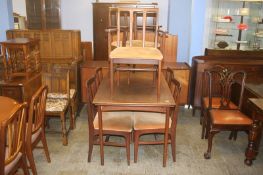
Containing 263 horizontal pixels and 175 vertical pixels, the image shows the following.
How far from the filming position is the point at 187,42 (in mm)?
4316

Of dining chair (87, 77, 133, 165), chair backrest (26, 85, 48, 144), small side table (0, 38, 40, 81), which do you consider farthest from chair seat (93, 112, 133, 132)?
small side table (0, 38, 40, 81)

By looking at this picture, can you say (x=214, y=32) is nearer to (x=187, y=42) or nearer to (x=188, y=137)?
(x=187, y=42)

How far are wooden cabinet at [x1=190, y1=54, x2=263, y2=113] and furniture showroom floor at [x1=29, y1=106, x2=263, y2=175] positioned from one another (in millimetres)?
768

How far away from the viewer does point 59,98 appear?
3.42 meters

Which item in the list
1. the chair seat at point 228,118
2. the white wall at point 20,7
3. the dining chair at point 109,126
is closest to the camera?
the dining chair at point 109,126

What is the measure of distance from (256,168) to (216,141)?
25.2 inches

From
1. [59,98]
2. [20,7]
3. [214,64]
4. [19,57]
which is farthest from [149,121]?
[20,7]

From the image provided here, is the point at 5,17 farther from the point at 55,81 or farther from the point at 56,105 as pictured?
the point at 56,105

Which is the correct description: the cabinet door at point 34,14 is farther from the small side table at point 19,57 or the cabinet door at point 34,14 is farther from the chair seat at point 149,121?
the chair seat at point 149,121

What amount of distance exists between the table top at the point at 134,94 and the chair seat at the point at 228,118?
579mm

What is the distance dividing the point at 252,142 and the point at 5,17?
12.6ft

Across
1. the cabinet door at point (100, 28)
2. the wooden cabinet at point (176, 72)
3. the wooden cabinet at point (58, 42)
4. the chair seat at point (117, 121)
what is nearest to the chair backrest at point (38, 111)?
the chair seat at point (117, 121)

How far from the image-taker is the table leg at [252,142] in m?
2.59

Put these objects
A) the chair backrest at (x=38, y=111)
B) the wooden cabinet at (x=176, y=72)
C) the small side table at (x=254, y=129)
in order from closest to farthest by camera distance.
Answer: the chair backrest at (x=38, y=111), the small side table at (x=254, y=129), the wooden cabinet at (x=176, y=72)
